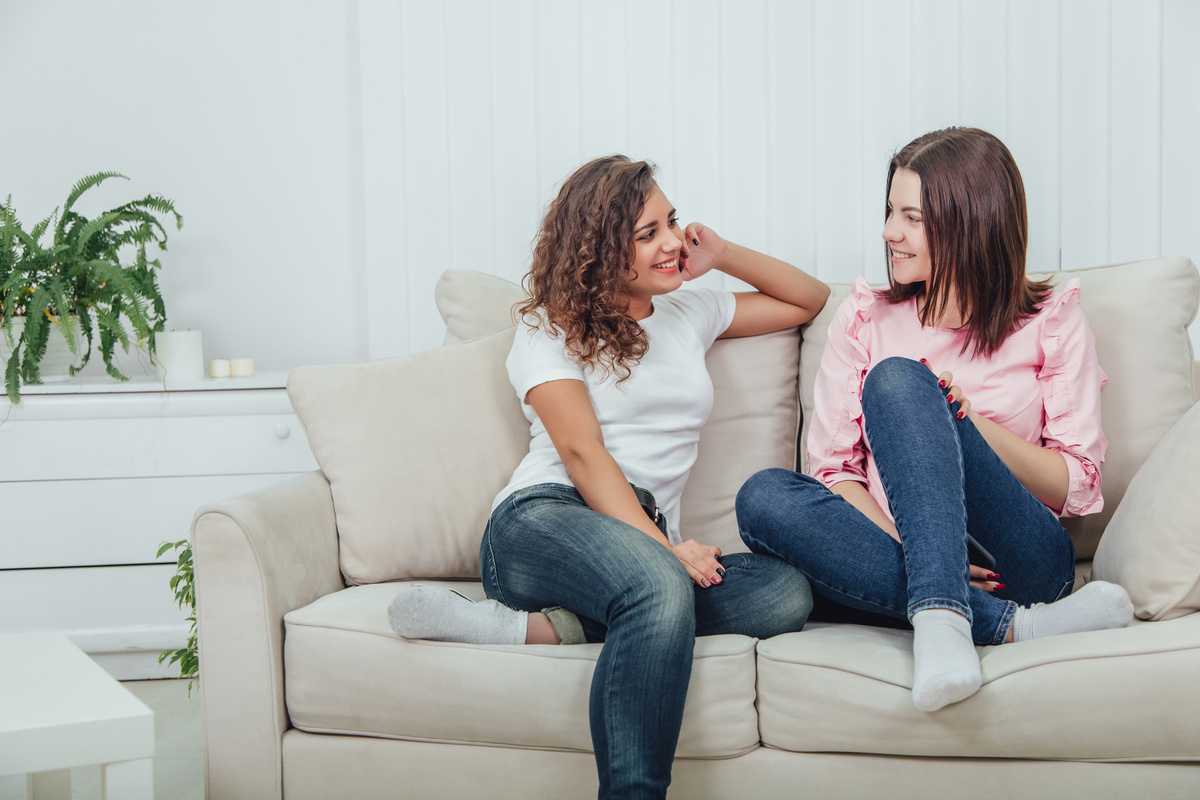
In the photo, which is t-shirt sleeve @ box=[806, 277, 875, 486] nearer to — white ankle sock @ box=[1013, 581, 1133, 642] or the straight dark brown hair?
the straight dark brown hair

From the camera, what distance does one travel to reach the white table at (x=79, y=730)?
867 mm

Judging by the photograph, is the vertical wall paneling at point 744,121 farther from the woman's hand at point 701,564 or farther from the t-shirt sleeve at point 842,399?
the woman's hand at point 701,564

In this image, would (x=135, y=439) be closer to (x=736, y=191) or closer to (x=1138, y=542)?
(x=736, y=191)

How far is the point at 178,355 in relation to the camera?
2.10m

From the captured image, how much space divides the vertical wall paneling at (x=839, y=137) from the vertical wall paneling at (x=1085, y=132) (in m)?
0.45

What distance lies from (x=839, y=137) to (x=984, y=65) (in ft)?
1.16

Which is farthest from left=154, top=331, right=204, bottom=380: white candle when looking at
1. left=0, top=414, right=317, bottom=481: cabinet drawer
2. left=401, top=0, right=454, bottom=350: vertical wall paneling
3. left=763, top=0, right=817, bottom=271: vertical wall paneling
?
left=763, top=0, right=817, bottom=271: vertical wall paneling

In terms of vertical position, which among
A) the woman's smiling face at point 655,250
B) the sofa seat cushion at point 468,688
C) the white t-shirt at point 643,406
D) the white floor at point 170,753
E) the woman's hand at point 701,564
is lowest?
the white floor at point 170,753

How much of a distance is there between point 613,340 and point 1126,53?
4.79 feet

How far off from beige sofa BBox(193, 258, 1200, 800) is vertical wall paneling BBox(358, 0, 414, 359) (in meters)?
0.65

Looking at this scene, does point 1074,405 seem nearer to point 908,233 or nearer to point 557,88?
point 908,233

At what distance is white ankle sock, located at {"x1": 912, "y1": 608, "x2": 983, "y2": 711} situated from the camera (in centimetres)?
100

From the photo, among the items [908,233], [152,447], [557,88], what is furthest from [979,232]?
[152,447]

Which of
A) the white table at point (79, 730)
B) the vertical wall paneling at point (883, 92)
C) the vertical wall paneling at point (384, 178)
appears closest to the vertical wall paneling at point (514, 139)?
the vertical wall paneling at point (384, 178)
